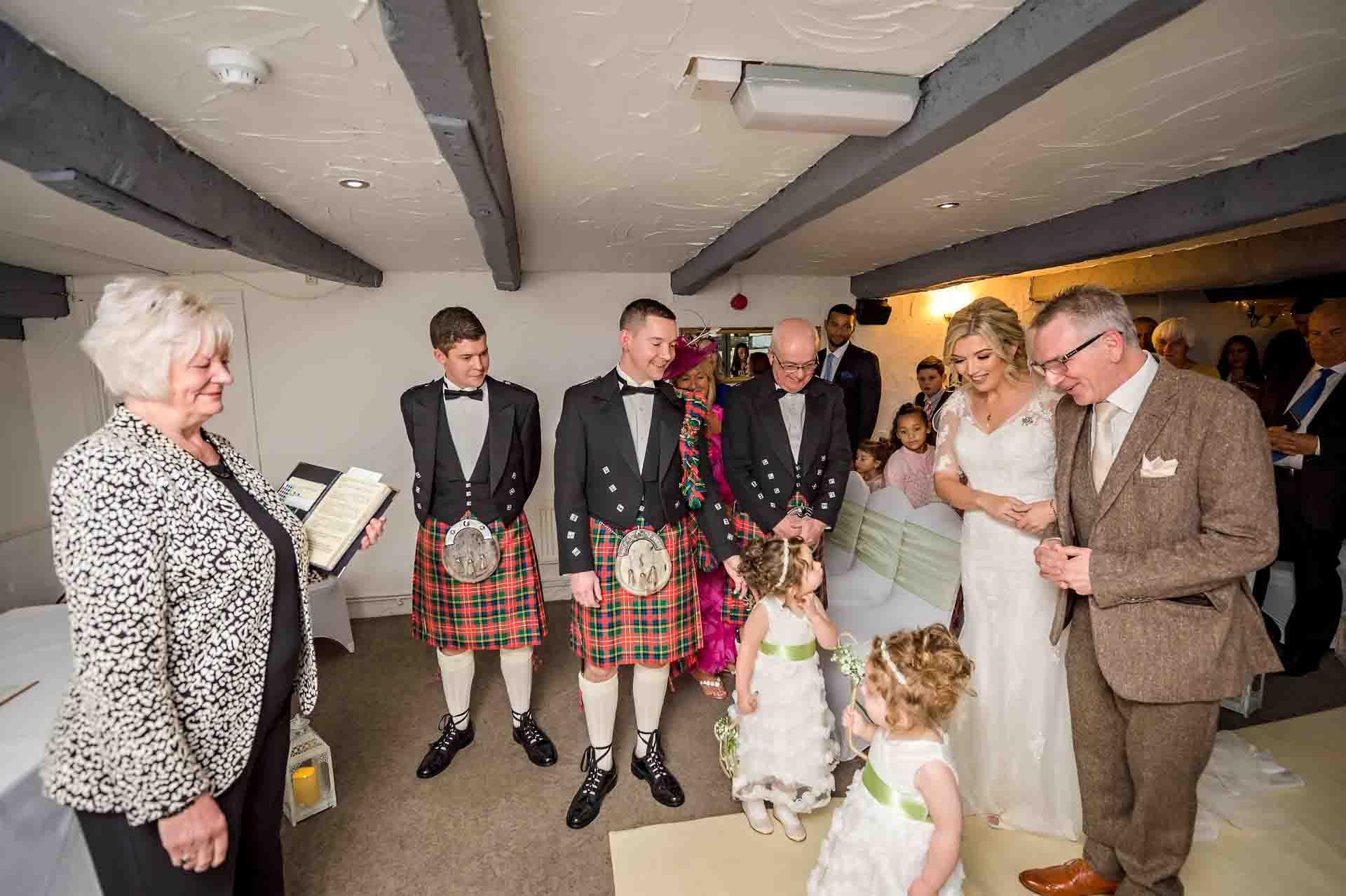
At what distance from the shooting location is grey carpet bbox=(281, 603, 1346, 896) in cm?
207

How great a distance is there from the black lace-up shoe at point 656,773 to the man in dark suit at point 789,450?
0.92 m

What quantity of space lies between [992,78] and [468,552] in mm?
2190

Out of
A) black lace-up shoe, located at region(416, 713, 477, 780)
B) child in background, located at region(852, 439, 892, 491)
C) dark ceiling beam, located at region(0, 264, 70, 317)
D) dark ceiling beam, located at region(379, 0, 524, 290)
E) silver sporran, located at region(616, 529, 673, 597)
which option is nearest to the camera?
dark ceiling beam, located at region(379, 0, 524, 290)

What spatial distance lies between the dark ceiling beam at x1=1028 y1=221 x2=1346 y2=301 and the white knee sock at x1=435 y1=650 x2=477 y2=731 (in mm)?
3486

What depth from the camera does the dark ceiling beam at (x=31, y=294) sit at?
10.8 feet

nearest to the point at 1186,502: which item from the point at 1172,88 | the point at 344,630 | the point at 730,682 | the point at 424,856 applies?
the point at 1172,88

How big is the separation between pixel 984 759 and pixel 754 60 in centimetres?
222

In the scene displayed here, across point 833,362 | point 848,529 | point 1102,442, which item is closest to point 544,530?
point 848,529

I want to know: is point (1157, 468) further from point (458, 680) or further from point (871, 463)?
point (458, 680)

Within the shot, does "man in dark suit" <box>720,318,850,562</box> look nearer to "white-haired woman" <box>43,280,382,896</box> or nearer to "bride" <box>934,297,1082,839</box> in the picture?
"bride" <box>934,297,1082,839</box>

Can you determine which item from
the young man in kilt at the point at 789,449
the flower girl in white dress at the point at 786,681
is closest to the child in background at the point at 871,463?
the young man in kilt at the point at 789,449

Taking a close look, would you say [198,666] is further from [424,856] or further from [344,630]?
[344,630]

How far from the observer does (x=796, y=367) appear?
8.42 ft

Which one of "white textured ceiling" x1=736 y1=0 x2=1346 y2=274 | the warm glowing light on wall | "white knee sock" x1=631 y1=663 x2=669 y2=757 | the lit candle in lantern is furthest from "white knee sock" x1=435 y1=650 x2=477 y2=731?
the warm glowing light on wall
